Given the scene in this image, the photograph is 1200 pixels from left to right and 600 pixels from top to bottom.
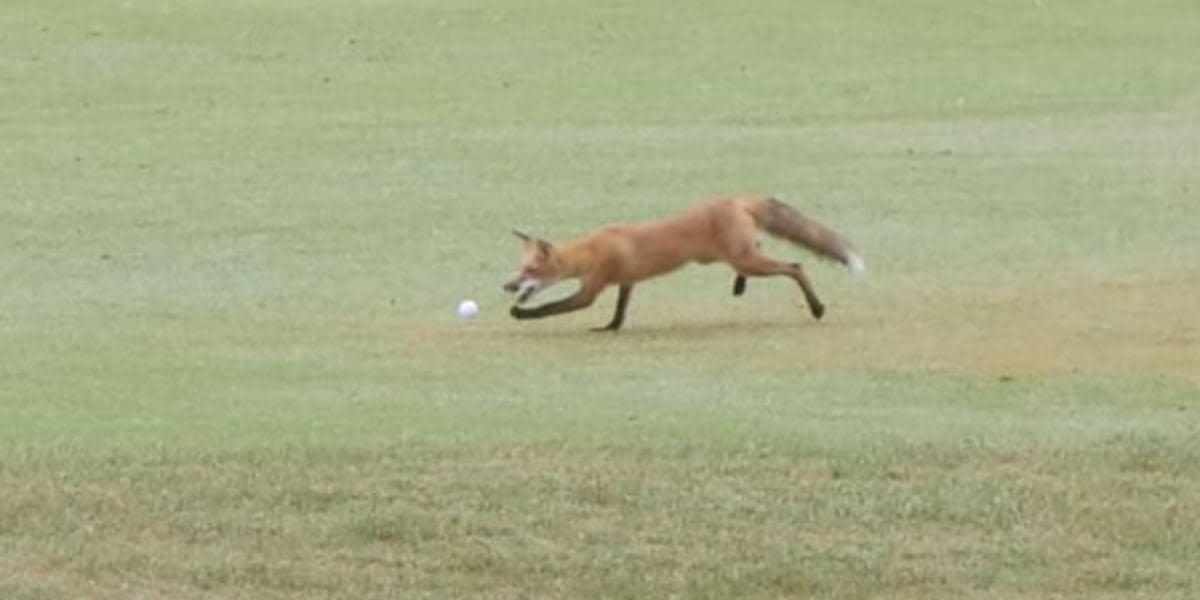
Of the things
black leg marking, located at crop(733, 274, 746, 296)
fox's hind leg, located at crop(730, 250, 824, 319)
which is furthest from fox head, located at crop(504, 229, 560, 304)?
black leg marking, located at crop(733, 274, 746, 296)

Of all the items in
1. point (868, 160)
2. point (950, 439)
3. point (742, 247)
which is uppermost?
point (950, 439)

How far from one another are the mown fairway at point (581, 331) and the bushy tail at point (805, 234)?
7.2 inches

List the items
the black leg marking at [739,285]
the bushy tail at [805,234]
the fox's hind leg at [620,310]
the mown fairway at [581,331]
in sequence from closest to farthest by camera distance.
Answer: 1. the mown fairway at [581,331]
2. the fox's hind leg at [620,310]
3. the bushy tail at [805,234]
4. the black leg marking at [739,285]

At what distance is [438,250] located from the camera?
46.8 ft

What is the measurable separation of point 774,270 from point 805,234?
0.28 meters

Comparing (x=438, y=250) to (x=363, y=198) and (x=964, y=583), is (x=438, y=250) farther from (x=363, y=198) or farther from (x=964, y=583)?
(x=964, y=583)

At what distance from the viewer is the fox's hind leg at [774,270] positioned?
12.6 meters

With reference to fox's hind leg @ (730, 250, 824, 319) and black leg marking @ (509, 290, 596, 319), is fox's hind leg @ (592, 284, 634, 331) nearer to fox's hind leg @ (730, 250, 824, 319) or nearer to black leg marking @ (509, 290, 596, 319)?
black leg marking @ (509, 290, 596, 319)

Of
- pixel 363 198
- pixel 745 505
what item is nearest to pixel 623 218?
pixel 363 198

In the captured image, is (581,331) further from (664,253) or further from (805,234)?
(805,234)

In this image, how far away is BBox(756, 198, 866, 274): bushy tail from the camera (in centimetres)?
1289

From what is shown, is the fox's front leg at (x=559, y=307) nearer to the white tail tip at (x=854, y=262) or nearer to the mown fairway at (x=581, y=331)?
the mown fairway at (x=581, y=331)

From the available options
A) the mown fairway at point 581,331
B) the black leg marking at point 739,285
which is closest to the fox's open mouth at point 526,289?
the mown fairway at point 581,331

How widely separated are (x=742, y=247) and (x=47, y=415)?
3.78m
